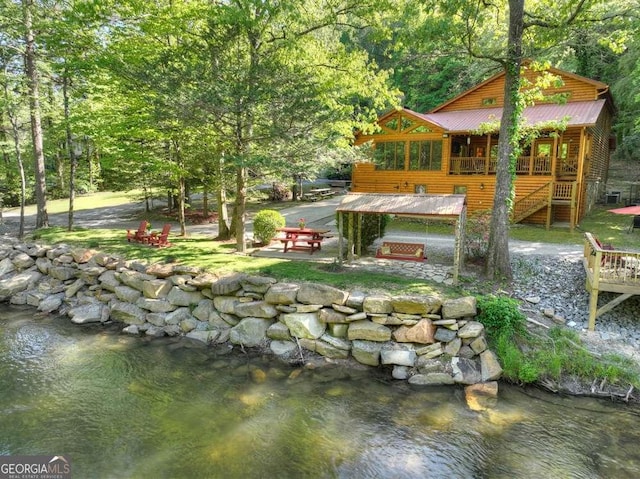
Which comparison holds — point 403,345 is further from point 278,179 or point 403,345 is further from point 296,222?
point 296,222

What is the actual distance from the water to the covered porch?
12.5 ft

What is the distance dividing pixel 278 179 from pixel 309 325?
5.31 meters

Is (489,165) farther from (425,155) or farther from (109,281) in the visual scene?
(109,281)

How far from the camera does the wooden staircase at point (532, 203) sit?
59.4ft

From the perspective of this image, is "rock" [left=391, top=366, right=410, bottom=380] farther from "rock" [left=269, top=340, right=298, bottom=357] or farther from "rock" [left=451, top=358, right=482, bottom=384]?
"rock" [left=269, top=340, right=298, bottom=357]

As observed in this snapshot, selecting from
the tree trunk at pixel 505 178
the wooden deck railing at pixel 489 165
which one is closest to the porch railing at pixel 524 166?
the wooden deck railing at pixel 489 165

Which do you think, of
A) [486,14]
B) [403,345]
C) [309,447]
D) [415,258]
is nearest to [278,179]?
[415,258]

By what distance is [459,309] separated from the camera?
8.83 metres

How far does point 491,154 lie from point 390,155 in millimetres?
5117

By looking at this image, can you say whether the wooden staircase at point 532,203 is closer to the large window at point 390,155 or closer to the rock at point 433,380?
the large window at point 390,155

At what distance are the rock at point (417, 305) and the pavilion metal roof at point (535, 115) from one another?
11.3 metres

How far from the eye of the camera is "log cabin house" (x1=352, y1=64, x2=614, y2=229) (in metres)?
18.4

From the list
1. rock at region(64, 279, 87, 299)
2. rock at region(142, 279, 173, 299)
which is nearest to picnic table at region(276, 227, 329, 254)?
rock at region(142, 279, 173, 299)

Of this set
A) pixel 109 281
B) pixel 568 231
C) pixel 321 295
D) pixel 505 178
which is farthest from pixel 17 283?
pixel 568 231
